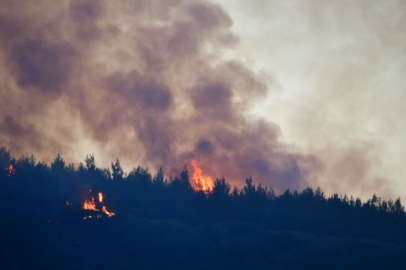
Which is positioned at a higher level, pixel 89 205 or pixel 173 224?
pixel 89 205

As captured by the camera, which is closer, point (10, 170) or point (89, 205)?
point (89, 205)

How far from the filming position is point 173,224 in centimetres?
10381

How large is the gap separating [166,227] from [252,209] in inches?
1040

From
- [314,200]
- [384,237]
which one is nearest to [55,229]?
[314,200]

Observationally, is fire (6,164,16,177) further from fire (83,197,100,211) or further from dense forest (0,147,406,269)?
fire (83,197,100,211)

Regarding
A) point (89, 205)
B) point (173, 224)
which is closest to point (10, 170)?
point (89, 205)

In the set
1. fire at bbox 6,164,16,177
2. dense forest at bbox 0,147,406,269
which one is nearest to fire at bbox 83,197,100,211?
dense forest at bbox 0,147,406,269

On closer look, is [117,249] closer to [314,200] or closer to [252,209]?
[252,209]

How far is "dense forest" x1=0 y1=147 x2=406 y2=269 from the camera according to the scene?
283 ft

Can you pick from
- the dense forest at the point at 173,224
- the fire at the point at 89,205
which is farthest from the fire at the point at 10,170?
the fire at the point at 89,205

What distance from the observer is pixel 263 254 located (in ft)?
294

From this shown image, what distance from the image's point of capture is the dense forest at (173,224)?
86375mm

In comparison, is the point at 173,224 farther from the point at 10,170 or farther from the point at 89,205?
the point at 10,170

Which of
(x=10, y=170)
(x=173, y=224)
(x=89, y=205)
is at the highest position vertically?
(x=10, y=170)
